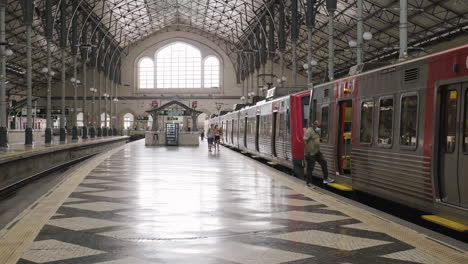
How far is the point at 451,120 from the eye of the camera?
26.9ft

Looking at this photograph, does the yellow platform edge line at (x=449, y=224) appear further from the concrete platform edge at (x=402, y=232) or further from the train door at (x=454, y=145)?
the concrete platform edge at (x=402, y=232)

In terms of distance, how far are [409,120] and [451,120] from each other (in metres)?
1.35

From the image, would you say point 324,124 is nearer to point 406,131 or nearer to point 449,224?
point 406,131

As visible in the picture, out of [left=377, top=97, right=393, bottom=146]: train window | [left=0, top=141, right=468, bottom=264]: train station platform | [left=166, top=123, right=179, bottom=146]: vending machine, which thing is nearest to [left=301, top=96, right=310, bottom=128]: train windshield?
[left=0, top=141, right=468, bottom=264]: train station platform

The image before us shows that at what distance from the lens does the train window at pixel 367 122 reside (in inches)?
447

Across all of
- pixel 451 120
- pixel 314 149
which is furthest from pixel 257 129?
pixel 451 120

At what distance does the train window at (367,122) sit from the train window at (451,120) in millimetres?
2909

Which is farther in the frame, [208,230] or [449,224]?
[208,230]

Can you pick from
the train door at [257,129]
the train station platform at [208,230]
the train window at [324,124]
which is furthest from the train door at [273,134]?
the train station platform at [208,230]

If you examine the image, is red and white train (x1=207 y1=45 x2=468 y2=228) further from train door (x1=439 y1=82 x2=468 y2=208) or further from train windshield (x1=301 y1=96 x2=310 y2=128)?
train windshield (x1=301 y1=96 x2=310 y2=128)

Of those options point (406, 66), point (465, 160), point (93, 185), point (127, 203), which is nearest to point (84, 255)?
point (127, 203)

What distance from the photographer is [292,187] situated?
13.9m

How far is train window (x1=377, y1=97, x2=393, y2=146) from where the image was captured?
1034 cm

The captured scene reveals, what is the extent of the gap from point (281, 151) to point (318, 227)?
12.5 metres
